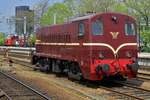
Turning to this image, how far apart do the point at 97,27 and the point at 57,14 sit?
54536 mm

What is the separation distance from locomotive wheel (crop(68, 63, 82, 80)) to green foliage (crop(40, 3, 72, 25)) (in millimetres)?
45961

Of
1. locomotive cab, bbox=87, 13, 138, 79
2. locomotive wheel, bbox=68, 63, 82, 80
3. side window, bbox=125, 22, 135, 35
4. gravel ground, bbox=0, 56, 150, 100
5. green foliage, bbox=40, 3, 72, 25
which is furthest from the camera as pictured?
green foliage, bbox=40, 3, 72, 25

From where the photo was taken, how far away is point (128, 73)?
66.1 ft

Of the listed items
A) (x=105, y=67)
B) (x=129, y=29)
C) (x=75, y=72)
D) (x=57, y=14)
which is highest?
(x=57, y=14)

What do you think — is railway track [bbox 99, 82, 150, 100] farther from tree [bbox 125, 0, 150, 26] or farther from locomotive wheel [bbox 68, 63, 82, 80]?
tree [bbox 125, 0, 150, 26]

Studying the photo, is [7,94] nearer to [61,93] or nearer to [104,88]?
[61,93]

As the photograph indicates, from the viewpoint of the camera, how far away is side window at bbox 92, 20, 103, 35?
19.7m

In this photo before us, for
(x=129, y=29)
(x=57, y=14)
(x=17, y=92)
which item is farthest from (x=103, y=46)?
(x=57, y=14)

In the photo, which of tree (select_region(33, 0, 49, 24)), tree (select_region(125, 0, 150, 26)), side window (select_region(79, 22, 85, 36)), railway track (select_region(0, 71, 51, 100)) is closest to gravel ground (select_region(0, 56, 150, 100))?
railway track (select_region(0, 71, 51, 100))

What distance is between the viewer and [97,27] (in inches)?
781

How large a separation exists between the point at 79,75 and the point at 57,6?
54.2 meters

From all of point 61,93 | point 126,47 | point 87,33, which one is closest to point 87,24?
point 87,33

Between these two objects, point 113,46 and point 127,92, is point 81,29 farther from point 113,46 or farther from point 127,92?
point 127,92

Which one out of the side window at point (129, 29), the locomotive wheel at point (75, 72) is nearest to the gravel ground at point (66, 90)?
the locomotive wheel at point (75, 72)
